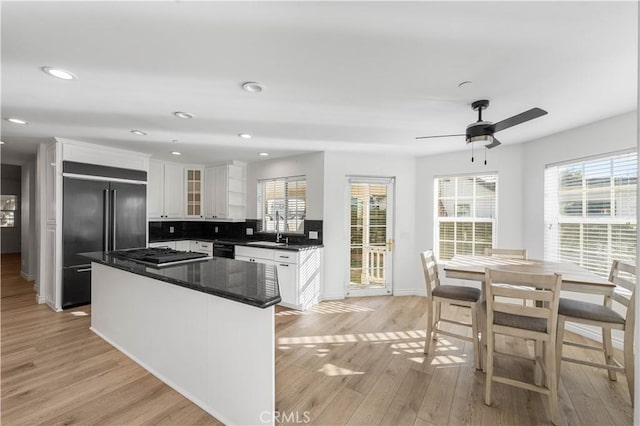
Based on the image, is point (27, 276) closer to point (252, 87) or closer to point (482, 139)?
point (252, 87)

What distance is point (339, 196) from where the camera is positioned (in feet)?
14.8

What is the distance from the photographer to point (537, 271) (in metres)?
2.49

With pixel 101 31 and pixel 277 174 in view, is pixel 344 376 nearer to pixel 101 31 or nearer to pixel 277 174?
pixel 101 31

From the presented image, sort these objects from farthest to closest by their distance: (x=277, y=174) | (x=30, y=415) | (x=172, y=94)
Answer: (x=277, y=174), (x=172, y=94), (x=30, y=415)

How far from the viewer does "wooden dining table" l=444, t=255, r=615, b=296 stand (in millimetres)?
2058

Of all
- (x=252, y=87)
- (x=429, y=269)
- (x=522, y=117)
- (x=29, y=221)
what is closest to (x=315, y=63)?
(x=252, y=87)

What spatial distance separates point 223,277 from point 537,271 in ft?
8.90

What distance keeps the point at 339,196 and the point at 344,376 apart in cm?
271

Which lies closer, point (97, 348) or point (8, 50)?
point (8, 50)

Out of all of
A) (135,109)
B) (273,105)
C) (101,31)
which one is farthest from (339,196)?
(101,31)

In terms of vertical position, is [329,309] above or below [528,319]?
below

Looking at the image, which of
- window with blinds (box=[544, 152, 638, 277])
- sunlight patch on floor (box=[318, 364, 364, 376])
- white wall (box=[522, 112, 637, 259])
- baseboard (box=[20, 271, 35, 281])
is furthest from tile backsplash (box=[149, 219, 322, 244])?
window with blinds (box=[544, 152, 638, 277])

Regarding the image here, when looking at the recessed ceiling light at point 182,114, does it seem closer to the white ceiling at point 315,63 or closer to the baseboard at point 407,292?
the white ceiling at point 315,63

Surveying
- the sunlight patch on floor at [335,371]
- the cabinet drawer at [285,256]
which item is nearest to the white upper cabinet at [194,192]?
the cabinet drawer at [285,256]
